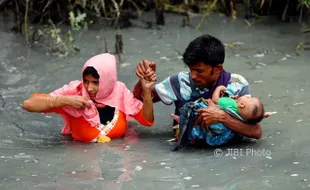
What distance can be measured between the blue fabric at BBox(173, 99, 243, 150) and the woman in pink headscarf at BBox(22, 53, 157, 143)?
39 centimetres

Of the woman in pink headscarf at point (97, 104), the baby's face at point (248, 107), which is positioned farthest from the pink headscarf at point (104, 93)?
the baby's face at point (248, 107)

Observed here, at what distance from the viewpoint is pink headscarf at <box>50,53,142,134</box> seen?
5.63m

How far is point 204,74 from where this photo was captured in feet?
17.5

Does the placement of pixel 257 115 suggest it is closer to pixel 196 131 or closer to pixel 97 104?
pixel 196 131

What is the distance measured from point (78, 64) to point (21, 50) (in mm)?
833

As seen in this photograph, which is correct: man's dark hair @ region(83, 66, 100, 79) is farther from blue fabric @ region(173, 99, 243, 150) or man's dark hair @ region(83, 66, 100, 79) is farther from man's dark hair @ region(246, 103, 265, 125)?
man's dark hair @ region(246, 103, 265, 125)

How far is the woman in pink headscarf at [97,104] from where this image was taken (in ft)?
18.0

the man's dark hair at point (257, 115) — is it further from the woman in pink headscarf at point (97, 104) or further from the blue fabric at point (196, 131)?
the woman in pink headscarf at point (97, 104)

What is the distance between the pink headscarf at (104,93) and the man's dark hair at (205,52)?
0.73 metres

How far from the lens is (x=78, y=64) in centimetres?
781

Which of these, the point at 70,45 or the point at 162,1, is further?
the point at 162,1

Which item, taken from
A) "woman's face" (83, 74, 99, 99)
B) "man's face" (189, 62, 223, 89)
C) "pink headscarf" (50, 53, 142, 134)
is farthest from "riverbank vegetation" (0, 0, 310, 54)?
"man's face" (189, 62, 223, 89)

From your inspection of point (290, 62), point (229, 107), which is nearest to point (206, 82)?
point (229, 107)

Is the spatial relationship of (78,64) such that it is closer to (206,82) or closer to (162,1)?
(162,1)
